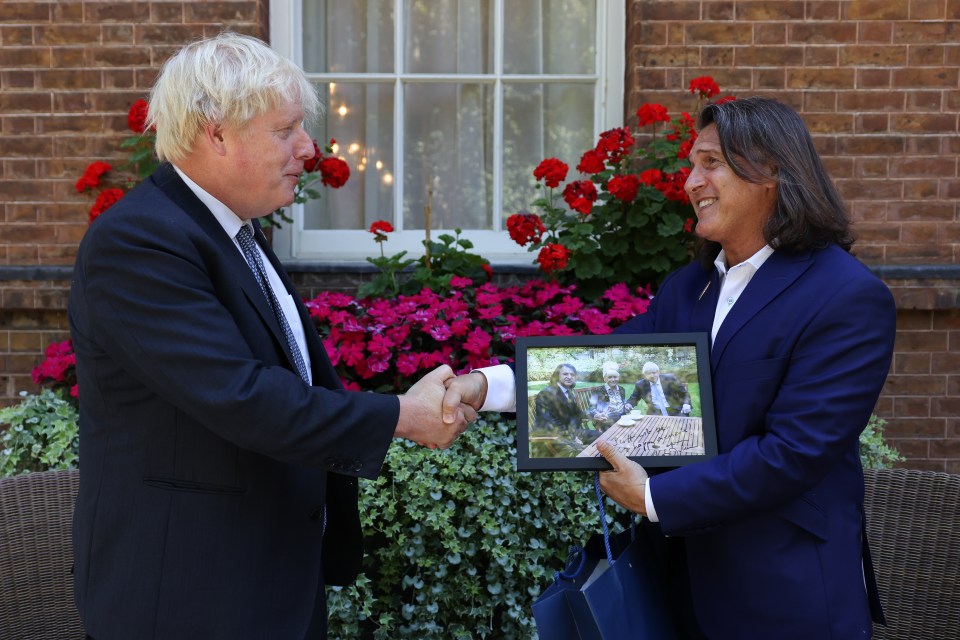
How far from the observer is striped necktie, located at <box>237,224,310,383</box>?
2.15 m

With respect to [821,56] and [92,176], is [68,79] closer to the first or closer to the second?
[92,176]

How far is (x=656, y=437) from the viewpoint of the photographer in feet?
7.13

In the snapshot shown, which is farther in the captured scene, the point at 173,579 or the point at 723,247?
the point at 723,247

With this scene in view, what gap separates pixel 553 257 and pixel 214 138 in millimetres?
2282

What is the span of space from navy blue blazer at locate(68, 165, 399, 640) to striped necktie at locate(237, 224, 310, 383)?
0.32ft

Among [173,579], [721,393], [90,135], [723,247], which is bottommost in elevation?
[173,579]

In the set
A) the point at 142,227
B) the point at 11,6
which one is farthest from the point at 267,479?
the point at 11,6

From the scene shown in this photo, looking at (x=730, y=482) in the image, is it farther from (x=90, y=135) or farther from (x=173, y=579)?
(x=90, y=135)

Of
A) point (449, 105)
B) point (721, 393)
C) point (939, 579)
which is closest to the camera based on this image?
point (721, 393)

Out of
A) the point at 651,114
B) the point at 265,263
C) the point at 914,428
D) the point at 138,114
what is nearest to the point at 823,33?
the point at 651,114

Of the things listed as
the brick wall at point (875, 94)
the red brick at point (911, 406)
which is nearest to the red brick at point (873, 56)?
the brick wall at point (875, 94)

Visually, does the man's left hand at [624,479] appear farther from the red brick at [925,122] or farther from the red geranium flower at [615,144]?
the red brick at [925,122]

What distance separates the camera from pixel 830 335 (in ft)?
6.54

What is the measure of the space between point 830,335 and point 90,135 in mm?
3766
